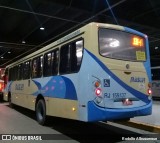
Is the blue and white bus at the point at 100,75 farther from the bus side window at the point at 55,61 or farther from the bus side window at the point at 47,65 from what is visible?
the bus side window at the point at 47,65

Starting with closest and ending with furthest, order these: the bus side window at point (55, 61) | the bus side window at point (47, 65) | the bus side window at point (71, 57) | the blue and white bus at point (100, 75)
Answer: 1. the blue and white bus at point (100, 75)
2. the bus side window at point (71, 57)
3. the bus side window at point (55, 61)
4. the bus side window at point (47, 65)

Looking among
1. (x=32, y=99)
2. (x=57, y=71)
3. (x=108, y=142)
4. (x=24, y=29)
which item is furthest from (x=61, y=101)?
(x=24, y=29)

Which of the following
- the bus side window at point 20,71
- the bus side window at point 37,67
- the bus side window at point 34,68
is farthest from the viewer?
the bus side window at point 20,71

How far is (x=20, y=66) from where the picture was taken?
544 inches

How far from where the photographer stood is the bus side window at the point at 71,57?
685 centimetres

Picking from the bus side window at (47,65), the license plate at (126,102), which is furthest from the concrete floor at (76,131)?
the bus side window at (47,65)

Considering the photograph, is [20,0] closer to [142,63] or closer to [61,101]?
[61,101]

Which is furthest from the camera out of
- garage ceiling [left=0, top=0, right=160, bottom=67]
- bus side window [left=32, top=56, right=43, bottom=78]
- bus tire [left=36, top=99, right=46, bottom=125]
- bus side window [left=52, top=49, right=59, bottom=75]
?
garage ceiling [left=0, top=0, right=160, bottom=67]

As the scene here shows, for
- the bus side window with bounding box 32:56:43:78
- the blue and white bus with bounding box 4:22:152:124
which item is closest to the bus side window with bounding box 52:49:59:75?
the blue and white bus with bounding box 4:22:152:124

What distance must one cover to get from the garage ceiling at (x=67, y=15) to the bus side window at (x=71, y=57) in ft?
13.8

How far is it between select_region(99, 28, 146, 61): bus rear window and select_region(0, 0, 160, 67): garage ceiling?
4.28m

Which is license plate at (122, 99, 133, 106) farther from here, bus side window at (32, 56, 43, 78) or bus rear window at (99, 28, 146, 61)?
bus side window at (32, 56, 43, 78)

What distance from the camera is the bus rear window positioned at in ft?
22.3

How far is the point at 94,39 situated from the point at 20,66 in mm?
8142
